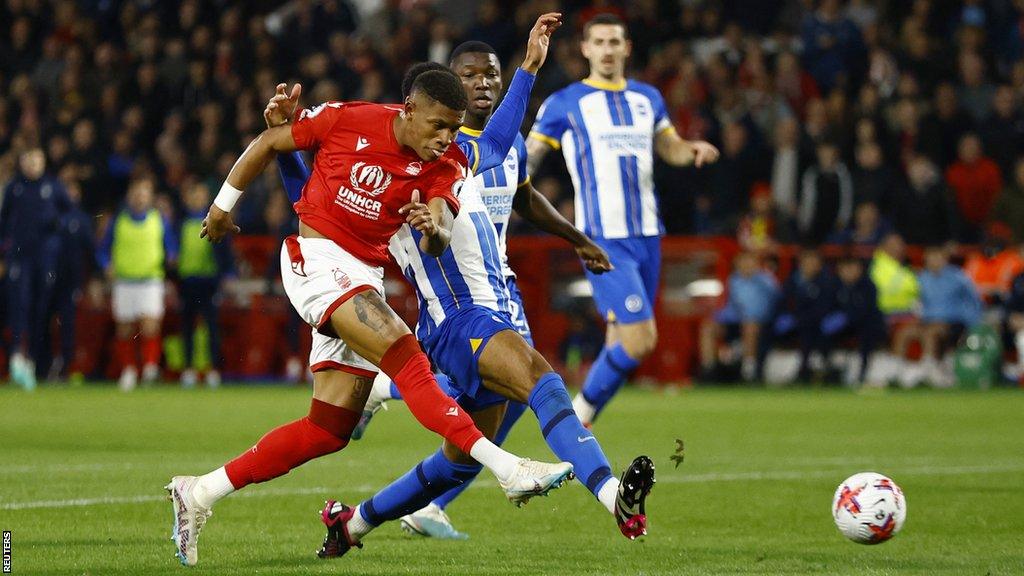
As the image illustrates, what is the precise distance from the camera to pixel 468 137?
710cm

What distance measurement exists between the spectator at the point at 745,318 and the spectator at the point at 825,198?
100 cm

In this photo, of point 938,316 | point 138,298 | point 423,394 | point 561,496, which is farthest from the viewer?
point 938,316

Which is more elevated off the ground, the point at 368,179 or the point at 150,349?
the point at 368,179

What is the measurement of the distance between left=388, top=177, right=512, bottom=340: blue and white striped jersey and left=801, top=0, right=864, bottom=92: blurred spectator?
1426 centimetres

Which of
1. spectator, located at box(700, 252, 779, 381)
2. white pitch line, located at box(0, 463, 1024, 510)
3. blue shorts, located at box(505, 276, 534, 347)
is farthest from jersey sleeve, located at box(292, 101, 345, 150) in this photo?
spectator, located at box(700, 252, 779, 381)

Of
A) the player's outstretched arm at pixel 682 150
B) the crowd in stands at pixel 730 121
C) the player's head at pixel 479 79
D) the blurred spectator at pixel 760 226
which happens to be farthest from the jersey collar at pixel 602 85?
the blurred spectator at pixel 760 226

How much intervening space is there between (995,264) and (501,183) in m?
12.8

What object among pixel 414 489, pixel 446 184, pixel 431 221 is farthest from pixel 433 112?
pixel 414 489

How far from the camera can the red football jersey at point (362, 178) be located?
20.0 feet

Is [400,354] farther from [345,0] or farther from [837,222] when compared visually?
[345,0]

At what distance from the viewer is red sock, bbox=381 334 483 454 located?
18.7ft

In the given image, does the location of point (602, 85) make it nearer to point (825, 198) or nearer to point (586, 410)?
point (586, 410)

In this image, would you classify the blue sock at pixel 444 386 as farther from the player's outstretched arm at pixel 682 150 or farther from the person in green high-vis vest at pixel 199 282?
the person in green high-vis vest at pixel 199 282

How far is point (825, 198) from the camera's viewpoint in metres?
18.7
